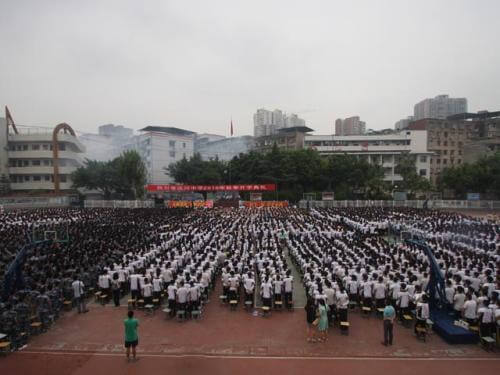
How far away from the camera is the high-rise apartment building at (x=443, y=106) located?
115 metres

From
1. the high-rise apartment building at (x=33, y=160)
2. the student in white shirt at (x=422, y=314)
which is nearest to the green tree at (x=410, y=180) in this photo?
the student in white shirt at (x=422, y=314)

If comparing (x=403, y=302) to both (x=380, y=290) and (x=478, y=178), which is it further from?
(x=478, y=178)

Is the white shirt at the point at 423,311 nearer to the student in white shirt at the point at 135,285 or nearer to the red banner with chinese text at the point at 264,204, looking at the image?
the student in white shirt at the point at 135,285

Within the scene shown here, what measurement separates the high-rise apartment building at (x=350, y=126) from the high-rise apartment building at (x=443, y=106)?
20.3 metres

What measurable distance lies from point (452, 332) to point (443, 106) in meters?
129

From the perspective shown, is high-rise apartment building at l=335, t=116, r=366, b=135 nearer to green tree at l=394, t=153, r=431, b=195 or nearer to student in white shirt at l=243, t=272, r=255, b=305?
green tree at l=394, t=153, r=431, b=195

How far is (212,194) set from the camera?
49.4 meters

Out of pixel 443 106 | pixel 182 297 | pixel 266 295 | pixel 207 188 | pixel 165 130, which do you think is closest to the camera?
pixel 182 297

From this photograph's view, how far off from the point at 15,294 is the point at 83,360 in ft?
12.2

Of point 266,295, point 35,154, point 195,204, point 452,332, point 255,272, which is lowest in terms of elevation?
point 452,332

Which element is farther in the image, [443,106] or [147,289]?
[443,106]

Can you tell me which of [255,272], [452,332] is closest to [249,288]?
[255,272]

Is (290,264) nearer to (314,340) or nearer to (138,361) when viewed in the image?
(314,340)

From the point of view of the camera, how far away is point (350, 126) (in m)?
123
